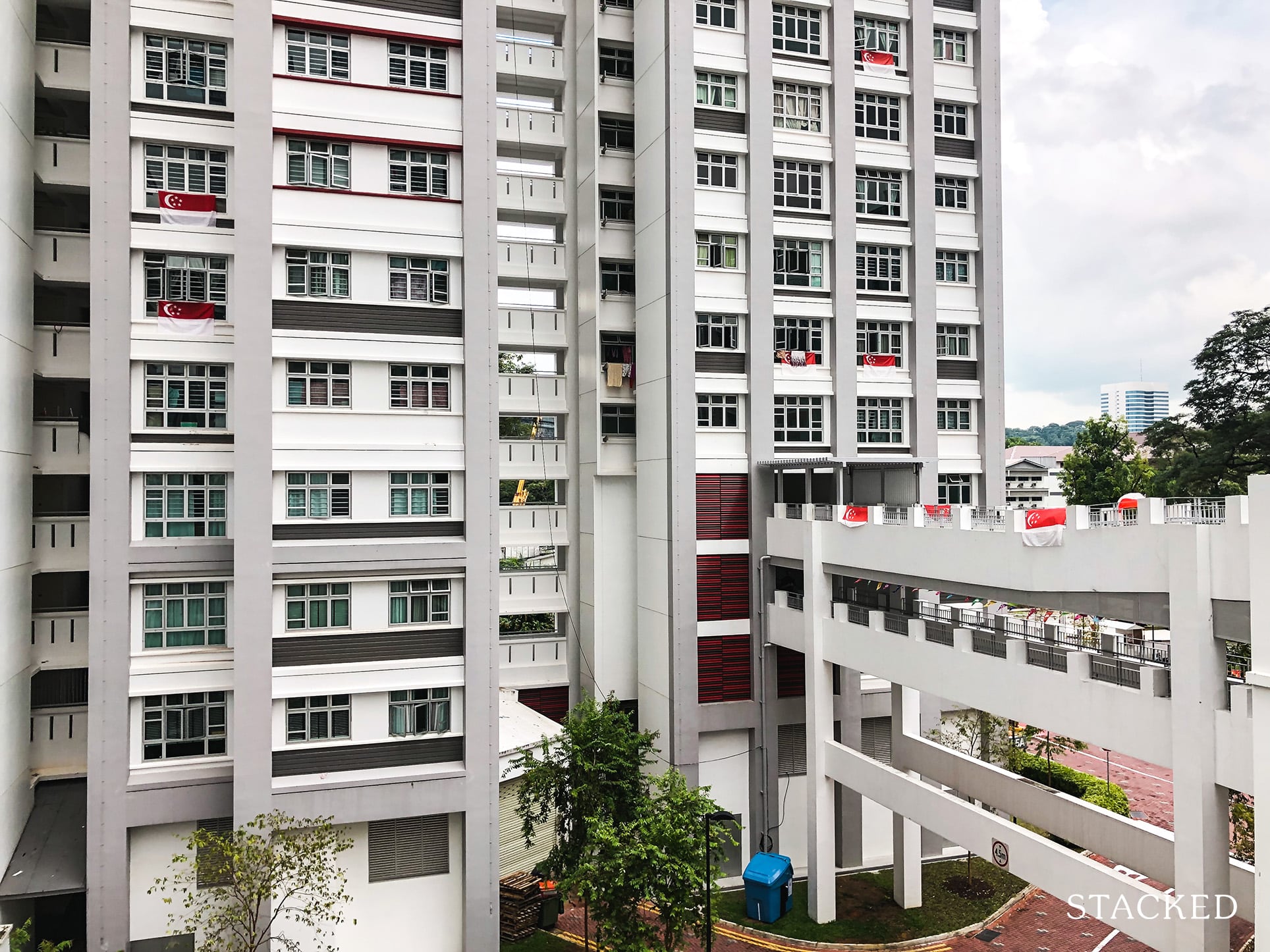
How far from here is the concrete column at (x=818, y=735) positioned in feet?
71.5

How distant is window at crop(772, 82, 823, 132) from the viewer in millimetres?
25375

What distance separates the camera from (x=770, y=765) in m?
24.5

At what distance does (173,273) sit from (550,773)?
45.8 feet

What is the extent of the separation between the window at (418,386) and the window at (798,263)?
10.0 m

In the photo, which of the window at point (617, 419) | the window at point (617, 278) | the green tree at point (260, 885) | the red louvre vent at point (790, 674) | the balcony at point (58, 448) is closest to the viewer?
the green tree at point (260, 885)

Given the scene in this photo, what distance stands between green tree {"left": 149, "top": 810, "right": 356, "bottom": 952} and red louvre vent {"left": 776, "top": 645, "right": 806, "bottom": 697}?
11.8m

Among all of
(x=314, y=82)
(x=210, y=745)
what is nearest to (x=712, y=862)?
(x=210, y=745)

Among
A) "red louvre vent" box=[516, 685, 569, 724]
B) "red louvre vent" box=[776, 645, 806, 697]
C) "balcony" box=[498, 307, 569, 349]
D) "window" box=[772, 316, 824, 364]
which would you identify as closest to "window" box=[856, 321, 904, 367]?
"window" box=[772, 316, 824, 364]

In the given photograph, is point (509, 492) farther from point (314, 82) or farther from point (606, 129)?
point (314, 82)

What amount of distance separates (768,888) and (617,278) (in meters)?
16.8

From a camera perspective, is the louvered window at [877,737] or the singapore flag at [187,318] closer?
the singapore flag at [187,318]

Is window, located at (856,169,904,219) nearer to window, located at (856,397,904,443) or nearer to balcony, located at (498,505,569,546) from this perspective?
window, located at (856,397,904,443)

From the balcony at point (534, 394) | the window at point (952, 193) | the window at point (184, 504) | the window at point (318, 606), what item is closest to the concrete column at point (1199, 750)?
the window at point (318, 606)

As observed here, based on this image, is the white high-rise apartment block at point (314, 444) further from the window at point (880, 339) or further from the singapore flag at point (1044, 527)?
the singapore flag at point (1044, 527)
